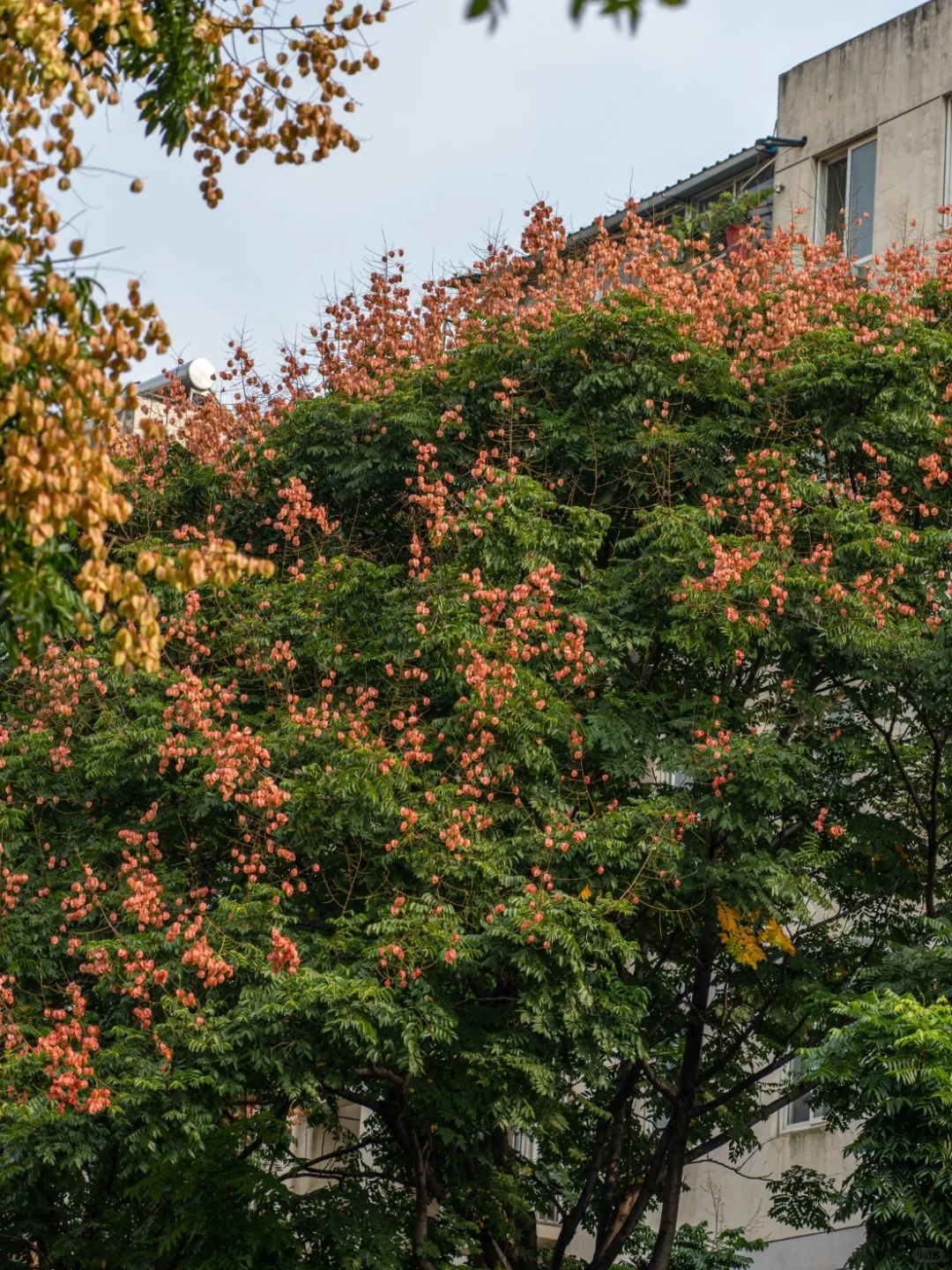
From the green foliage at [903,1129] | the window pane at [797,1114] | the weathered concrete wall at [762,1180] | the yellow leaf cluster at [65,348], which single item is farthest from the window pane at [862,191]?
the yellow leaf cluster at [65,348]

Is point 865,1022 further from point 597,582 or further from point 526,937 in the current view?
point 597,582

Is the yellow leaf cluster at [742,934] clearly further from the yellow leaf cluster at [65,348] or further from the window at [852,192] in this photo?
the window at [852,192]

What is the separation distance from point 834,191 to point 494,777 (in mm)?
14949

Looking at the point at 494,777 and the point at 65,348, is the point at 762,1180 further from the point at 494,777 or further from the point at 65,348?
the point at 65,348

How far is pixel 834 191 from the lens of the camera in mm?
26281

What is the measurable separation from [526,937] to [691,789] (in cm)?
266

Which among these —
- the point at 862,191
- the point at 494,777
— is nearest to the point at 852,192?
the point at 862,191

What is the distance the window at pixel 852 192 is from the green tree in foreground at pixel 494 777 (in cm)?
722

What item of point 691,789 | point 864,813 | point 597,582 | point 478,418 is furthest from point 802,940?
point 478,418

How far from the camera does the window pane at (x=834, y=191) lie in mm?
25938

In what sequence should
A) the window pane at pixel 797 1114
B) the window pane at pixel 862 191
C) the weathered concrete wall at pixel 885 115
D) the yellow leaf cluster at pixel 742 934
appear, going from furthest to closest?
the window pane at pixel 862 191, the weathered concrete wall at pixel 885 115, the window pane at pixel 797 1114, the yellow leaf cluster at pixel 742 934

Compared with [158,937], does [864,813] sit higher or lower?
higher

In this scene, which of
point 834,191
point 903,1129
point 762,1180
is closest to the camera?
point 903,1129

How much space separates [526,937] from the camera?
527 inches
